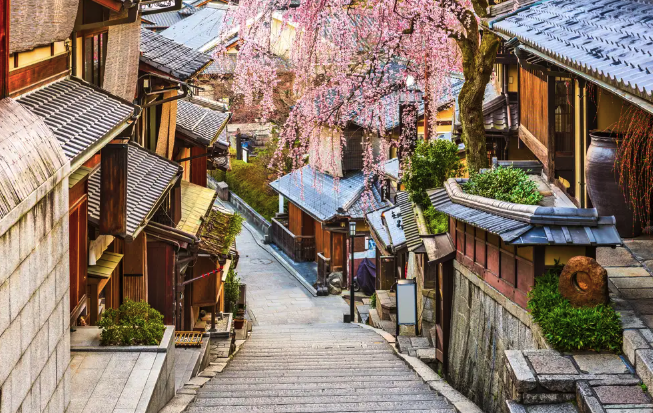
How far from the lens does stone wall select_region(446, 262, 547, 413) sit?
9.84 m

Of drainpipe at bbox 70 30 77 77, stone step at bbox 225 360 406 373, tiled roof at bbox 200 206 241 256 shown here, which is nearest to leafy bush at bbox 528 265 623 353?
stone step at bbox 225 360 406 373

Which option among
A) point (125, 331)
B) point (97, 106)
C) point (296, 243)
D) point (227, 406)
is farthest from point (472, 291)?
point (296, 243)

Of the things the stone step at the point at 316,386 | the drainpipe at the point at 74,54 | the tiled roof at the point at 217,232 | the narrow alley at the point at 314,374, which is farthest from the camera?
the tiled roof at the point at 217,232

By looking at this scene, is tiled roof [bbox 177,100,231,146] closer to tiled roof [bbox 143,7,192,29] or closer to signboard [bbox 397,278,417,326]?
signboard [bbox 397,278,417,326]

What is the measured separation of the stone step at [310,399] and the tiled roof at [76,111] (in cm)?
409

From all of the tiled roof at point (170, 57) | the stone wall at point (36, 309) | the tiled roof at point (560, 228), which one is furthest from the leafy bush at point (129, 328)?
the tiled roof at point (170, 57)

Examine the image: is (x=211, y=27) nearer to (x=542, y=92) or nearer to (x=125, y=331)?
(x=542, y=92)

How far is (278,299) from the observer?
31844 mm

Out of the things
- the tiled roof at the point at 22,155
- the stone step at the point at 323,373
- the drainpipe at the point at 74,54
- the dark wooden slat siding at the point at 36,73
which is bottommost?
the stone step at the point at 323,373

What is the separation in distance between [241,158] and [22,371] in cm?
4968

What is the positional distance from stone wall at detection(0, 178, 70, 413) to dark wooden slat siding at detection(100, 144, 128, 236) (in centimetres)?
357

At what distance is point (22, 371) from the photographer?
20.1 feet

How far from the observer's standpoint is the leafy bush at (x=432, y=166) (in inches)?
730

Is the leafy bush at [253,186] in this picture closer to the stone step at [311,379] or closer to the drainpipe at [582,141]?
the stone step at [311,379]
